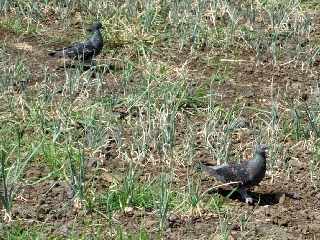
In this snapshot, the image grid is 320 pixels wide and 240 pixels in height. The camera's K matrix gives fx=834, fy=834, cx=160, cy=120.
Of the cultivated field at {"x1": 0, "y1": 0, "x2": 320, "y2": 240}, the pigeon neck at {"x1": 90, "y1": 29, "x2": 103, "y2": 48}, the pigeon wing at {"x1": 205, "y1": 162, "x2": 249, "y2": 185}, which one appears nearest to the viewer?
the cultivated field at {"x1": 0, "y1": 0, "x2": 320, "y2": 240}

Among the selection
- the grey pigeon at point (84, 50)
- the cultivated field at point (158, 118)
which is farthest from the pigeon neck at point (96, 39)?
the cultivated field at point (158, 118)

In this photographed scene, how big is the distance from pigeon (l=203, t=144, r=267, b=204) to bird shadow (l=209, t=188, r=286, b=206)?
8cm

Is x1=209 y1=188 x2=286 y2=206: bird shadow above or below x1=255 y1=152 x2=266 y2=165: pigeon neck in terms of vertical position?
below

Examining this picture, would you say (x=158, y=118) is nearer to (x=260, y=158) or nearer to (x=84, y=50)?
(x=260, y=158)

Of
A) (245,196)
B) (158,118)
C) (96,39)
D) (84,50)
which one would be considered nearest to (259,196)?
(245,196)

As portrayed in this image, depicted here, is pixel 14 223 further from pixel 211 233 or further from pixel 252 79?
pixel 252 79

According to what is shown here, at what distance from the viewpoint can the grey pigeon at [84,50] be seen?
643 cm

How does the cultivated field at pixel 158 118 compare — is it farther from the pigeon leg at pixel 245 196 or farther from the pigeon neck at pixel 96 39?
the pigeon neck at pixel 96 39

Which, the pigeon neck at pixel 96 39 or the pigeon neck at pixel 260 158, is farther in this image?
the pigeon neck at pixel 96 39

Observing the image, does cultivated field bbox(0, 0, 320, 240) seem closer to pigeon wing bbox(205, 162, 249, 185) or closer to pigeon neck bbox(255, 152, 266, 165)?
pigeon wing bbox(205, 162, 249, 185)

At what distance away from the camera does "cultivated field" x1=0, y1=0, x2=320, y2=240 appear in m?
4.48

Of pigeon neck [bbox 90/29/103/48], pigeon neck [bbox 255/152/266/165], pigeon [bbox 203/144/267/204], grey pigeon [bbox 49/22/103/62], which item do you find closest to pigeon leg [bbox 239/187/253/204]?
pigeon [bbox 203/144/267/204]

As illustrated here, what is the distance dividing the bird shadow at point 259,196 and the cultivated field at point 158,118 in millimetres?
10

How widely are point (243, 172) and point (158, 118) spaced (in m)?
0.97
